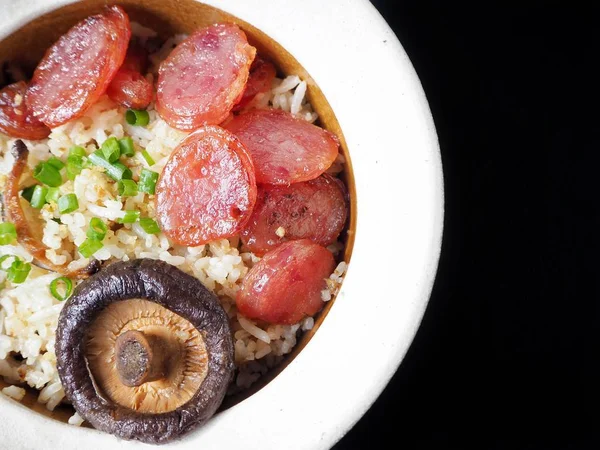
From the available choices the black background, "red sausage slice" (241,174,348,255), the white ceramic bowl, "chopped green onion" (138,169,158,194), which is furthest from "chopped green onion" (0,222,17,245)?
the black background

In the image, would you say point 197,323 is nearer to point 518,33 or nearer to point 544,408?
point 544,408

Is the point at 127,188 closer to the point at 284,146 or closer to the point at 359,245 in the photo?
the point at 284,146

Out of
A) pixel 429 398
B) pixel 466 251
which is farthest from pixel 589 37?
pixel 429 398

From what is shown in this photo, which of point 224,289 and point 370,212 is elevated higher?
point 370,212

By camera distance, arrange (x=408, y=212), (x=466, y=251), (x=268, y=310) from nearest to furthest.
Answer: (x=408, y=212), (x=268, y=310), (x=466, y=251)

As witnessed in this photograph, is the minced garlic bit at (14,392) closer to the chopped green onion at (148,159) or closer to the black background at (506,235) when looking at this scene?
the chopped green onion at (148,159)

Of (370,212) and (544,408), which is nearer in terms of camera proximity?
(370,212)
